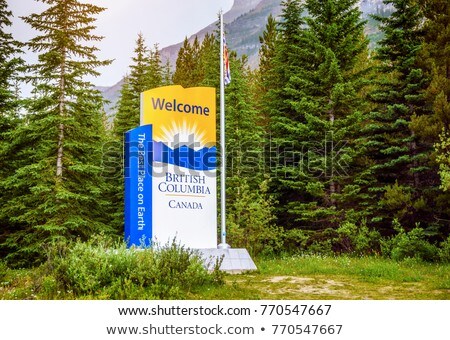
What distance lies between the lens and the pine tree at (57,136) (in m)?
17.9

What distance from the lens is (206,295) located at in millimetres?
9648

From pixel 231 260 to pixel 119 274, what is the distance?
205 inches

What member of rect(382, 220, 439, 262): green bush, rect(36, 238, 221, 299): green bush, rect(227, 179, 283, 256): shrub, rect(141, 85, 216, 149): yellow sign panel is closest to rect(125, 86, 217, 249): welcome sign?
rect(141, 85, 216, 149): yellow sign panel

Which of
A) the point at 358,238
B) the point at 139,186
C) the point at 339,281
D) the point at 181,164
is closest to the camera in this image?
the point at 339,281

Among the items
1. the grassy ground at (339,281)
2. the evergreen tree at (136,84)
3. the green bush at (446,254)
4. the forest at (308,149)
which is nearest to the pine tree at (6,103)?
the forest at (308,149)

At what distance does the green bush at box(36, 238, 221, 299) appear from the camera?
896 centimetres

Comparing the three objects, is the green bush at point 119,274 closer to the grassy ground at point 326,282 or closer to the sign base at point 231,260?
the grassy ground at point 326,282

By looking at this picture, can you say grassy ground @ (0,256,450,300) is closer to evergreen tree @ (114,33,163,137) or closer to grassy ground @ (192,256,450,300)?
grassy ground @ (192,256,450,300)

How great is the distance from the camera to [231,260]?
1428 cm

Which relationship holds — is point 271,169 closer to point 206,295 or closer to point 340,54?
point 340,54

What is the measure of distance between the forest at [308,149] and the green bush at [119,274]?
21.4 feet

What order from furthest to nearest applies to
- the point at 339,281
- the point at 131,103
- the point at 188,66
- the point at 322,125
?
the point at 188,66 → the point at 131,103 → the point at 322,125 → the point at 339,281

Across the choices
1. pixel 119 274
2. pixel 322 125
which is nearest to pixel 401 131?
pixel 322 125

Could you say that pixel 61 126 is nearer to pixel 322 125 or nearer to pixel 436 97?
pixel 322 125
